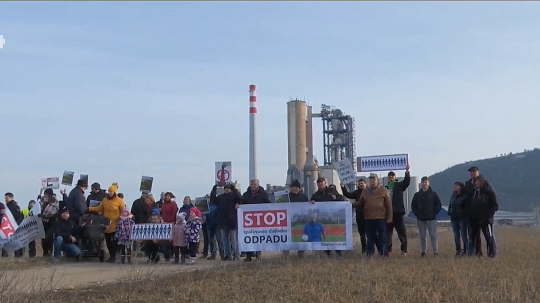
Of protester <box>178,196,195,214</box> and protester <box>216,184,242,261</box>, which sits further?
protester <box>178,196,195,214</box>

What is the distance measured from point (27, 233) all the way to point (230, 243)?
4866mm

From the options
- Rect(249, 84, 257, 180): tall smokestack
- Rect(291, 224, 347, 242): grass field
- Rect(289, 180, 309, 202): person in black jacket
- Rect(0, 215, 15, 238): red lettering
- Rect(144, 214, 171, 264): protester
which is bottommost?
Rect(144, 214, 171, 264): protester

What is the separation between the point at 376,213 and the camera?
47.7ft

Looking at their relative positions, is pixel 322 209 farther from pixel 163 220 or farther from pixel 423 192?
pixel 163 220

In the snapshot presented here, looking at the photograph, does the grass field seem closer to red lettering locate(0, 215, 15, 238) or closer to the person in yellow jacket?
the person in yellow jacket

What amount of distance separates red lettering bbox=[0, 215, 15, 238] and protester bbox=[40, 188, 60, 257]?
824 mm

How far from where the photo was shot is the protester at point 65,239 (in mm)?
15969

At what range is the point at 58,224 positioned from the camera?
52.7 ft

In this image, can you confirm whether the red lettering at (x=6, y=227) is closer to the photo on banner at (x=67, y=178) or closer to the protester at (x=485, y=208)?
the photo on banner at (x=67, y=178)

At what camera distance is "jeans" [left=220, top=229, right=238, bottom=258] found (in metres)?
16.0

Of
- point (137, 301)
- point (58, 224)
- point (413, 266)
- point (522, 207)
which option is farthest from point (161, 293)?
point (522, 207)

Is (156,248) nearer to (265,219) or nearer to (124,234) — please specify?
(124,234)

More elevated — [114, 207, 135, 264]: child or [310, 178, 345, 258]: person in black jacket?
[310, 178, 345, 258]: person in black jacket

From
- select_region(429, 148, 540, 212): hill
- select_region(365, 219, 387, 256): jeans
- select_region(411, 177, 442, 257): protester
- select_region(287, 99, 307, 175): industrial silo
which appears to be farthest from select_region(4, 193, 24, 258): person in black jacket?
select_region(429, 148, 540, 212): hill
